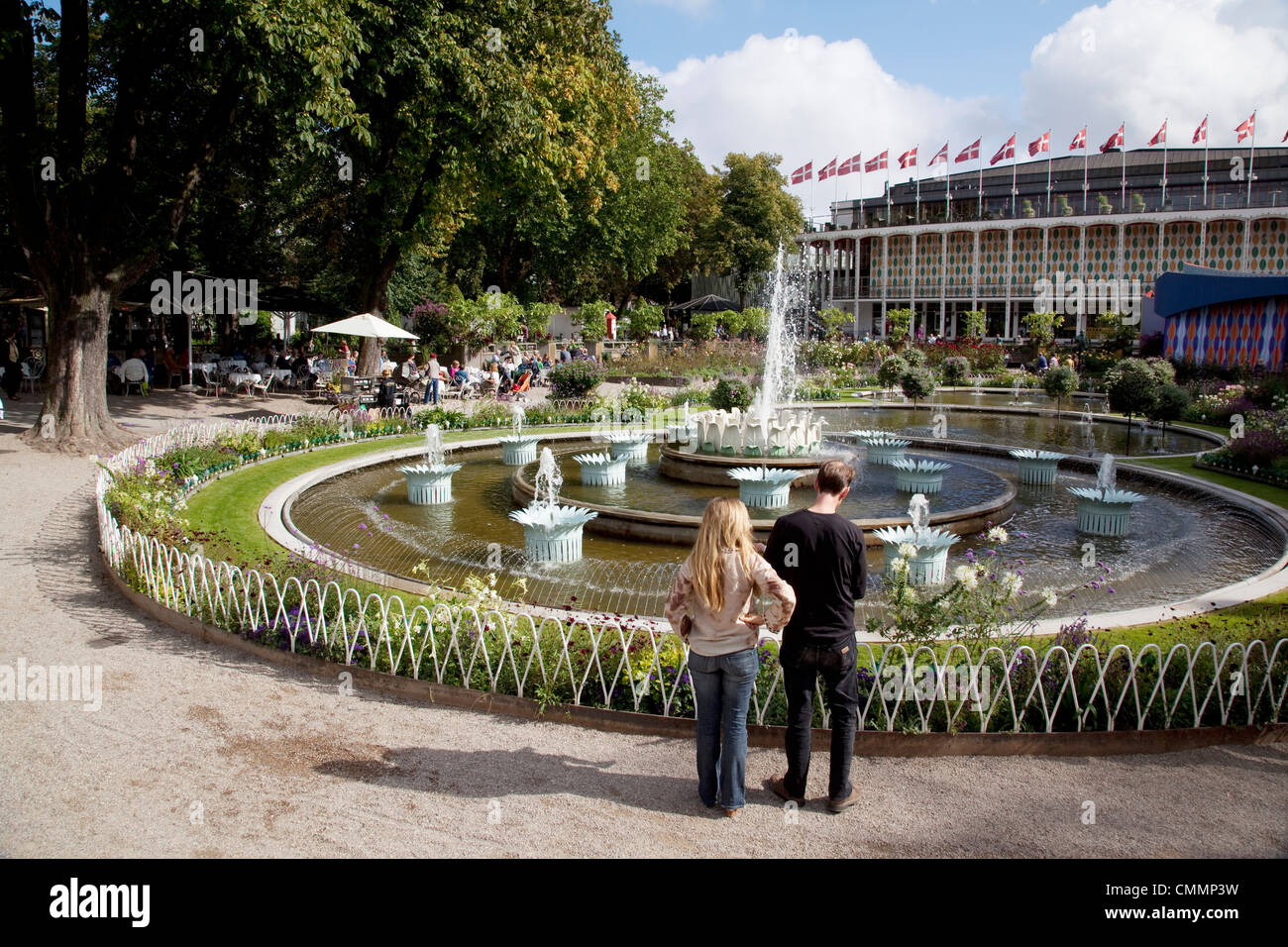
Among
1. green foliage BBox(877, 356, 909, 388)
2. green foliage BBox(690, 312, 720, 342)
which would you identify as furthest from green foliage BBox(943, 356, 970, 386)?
green foliage BBox(690, 312, 720, 342)

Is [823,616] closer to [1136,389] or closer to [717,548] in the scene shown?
[717,548]

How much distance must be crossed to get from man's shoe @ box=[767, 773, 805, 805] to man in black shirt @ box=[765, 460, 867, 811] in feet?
0.24

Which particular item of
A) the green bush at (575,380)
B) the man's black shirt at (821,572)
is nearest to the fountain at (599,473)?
the green bush at (575,380)

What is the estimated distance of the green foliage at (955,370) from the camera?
123 ft

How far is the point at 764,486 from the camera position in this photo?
13.0 m

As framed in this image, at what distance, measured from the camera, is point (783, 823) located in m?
4.97

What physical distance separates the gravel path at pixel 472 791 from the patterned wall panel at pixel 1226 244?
64646 mm

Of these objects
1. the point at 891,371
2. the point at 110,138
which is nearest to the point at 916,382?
the point at 891,371

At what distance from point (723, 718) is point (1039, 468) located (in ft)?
42.0

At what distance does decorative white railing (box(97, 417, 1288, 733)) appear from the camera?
20.0ft

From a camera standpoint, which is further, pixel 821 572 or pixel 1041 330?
pixel 1041 330

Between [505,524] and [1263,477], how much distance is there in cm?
1242

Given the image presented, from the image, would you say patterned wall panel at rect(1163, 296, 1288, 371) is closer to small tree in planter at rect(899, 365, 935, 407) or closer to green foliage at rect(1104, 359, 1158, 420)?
small tree in planter at rect(899, 365, 935, 407)
